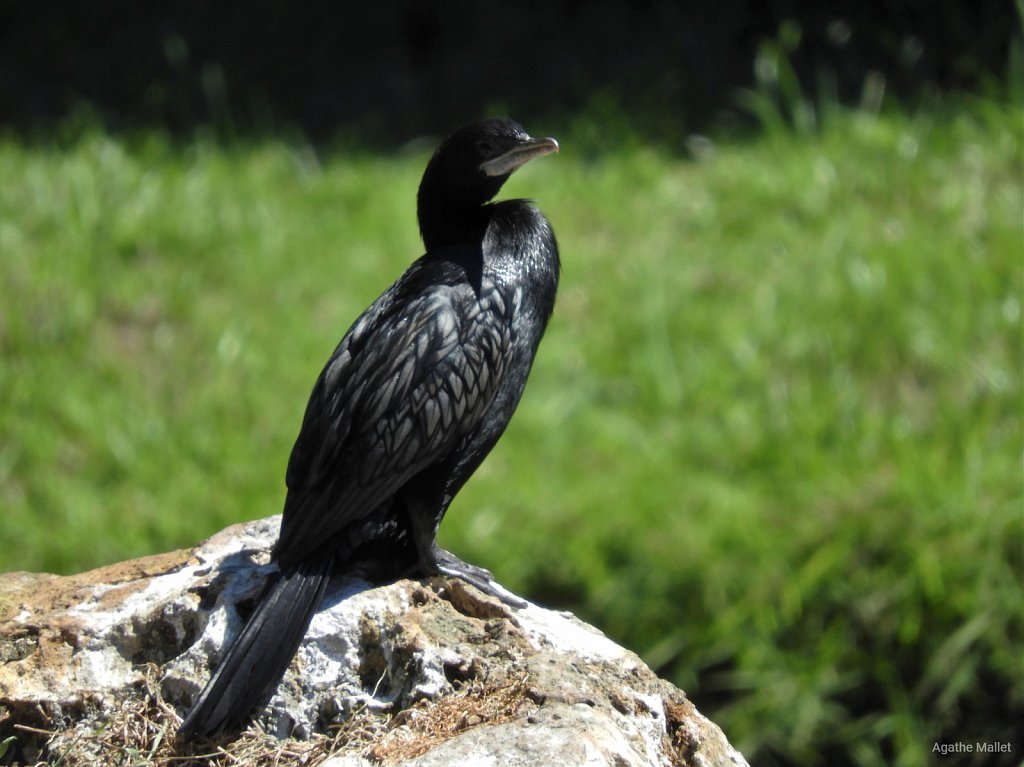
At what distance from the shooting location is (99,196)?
612 cm

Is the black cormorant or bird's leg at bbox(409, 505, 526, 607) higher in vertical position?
the black cormorant

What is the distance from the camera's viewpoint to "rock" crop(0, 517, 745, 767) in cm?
258

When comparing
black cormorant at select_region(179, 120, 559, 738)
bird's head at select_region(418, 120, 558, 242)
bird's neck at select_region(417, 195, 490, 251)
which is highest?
bird's head at select_region(418, 120, 558, 242)

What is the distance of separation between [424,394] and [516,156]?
0.58 m

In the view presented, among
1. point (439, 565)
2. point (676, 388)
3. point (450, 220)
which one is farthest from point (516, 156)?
point (676, 388)

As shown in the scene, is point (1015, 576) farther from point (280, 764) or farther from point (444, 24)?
point (444, 24)

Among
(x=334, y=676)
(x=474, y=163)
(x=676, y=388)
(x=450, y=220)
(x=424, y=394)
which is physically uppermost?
(x=474, y=163)

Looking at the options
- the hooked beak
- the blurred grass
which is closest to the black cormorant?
the hooked beak

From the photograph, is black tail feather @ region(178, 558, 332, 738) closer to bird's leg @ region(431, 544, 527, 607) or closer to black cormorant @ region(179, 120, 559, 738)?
black cormorant @ region(179, 120, 559, 738)

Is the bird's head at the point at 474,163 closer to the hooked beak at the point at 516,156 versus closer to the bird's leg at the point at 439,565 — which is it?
the hooked beak at the point at 516,156

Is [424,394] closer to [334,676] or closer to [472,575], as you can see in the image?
[472,575]

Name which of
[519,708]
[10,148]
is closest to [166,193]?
[10,148]

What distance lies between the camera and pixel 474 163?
3.24 m

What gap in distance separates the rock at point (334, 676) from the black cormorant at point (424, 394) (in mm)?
91
